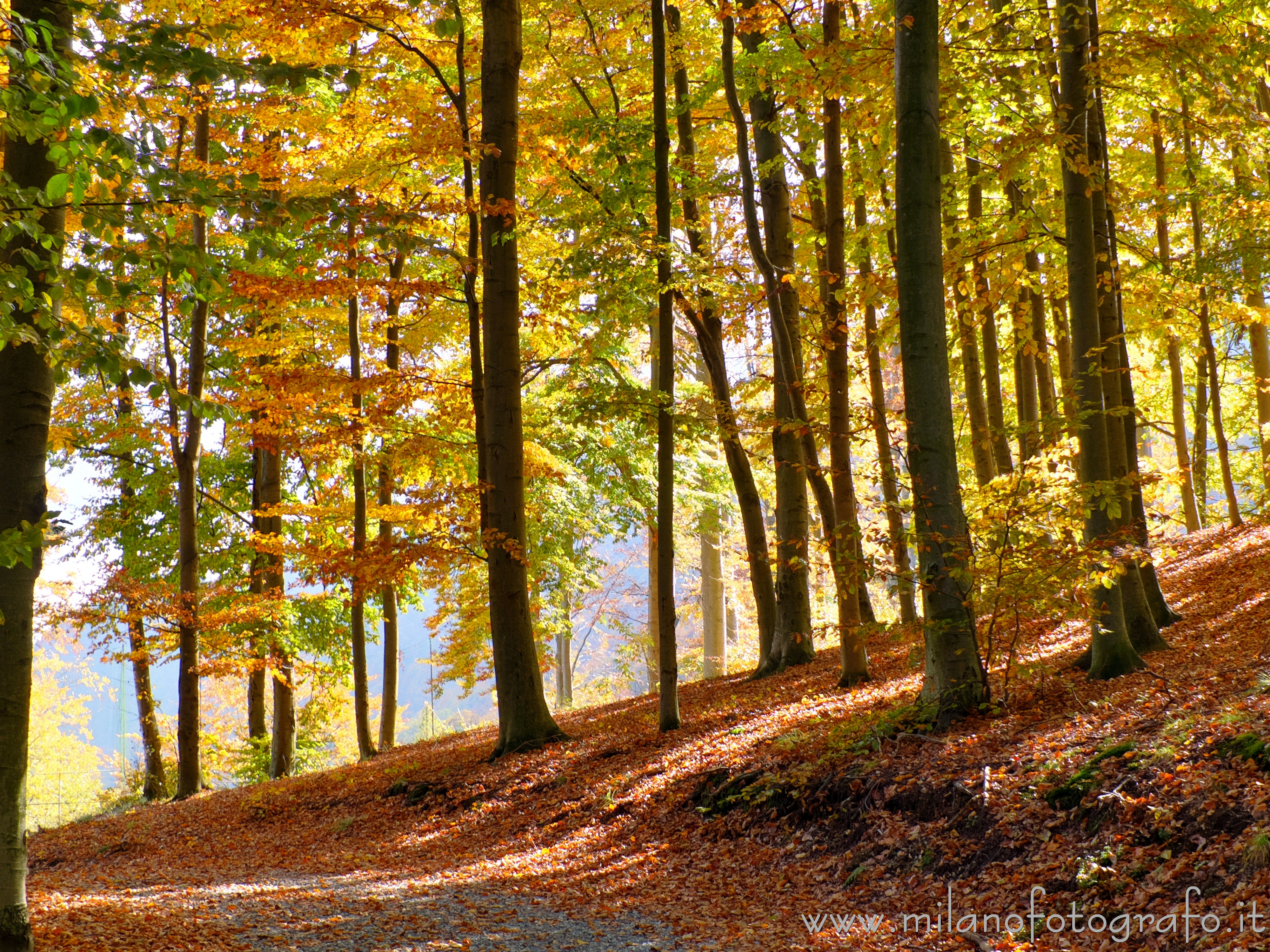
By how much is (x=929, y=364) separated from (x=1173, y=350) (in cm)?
1122

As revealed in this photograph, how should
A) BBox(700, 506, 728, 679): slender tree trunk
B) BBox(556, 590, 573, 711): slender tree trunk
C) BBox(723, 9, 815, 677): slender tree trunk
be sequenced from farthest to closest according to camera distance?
BBox(556, 590, 573, 711): slender tree trunk
BBox(700, 506, 728, 679): slender tree trunk
BBox(723, 9, 815, 677): slender tree trunk

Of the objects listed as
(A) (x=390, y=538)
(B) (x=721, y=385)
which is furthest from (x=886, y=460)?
(A) (x=390, y=538)

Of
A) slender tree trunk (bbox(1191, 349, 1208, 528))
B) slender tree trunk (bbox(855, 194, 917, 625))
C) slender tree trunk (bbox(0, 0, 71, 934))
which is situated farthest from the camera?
slender tree trunk (bbox(1191, 349, 1208, 528))

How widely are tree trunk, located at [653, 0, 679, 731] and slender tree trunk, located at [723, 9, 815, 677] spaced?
856mm

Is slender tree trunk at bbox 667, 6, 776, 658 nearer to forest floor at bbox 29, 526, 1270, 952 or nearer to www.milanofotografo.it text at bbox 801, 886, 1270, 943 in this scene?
forest floor at bbox 29, 526, 1270, 952

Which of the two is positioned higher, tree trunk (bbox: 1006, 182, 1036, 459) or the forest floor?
tree trunk (bbox: 1006, 182, 1036, 459)

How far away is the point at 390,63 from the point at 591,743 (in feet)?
28.9

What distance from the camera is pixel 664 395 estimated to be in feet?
28.8

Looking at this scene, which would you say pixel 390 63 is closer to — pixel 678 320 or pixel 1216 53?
pixel 678 320

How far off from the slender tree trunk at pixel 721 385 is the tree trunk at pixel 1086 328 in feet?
14.3

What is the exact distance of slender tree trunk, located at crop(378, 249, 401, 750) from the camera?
Answer: 520 inches

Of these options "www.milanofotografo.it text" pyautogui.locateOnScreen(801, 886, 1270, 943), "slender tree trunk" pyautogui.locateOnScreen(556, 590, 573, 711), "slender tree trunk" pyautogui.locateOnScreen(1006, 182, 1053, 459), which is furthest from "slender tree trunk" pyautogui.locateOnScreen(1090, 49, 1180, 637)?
"slender tree trunk" pyautogui.locateOnScreen(556, 590, 573, 711)

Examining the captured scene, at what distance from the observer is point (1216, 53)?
684cm

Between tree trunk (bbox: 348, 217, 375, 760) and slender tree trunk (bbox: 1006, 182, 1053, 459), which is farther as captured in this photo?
tree trunk (bbox: 348, 217, 375, 760)
